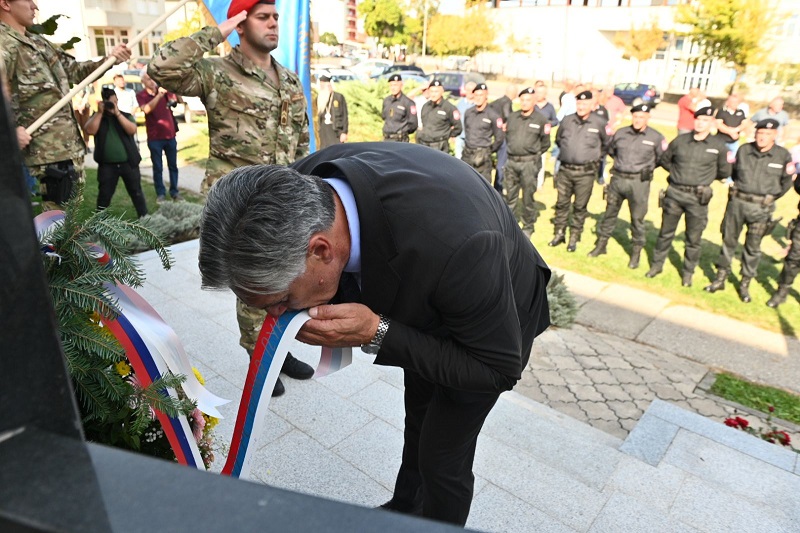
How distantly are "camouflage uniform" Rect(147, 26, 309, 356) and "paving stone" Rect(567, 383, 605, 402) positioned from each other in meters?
2.46

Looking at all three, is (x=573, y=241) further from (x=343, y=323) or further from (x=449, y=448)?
(x=343, y=323)

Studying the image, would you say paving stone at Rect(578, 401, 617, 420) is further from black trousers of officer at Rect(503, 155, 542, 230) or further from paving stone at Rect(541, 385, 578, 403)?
black trousers of officer at Rect(503, 155, 542, 230)

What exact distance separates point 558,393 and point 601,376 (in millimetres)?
551

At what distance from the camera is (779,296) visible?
6555mm

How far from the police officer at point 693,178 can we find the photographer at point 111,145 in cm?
646

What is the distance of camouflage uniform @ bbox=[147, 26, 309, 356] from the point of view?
338 cm

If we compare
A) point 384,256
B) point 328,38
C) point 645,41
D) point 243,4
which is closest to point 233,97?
point 243,4

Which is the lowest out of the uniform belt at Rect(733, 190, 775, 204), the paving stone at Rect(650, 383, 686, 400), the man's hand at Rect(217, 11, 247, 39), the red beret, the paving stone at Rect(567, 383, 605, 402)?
the paving stone at Rect(650, 383, 686, 400)

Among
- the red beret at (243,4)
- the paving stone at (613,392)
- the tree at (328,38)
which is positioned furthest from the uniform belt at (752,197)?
the tree at (328,38)

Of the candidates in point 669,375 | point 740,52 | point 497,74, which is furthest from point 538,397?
point 497,74

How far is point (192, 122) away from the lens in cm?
1861

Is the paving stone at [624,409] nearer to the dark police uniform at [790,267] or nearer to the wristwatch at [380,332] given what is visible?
the wristwatch at [380,332]

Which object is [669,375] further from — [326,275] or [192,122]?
[192,122]

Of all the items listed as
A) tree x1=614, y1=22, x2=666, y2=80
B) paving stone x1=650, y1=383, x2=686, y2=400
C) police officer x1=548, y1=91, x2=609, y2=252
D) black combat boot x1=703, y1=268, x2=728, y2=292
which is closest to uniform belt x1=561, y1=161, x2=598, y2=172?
police officer x1=548, y1=91, x2=609, y2=252
